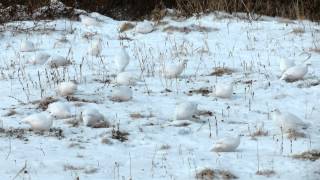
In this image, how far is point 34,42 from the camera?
9594 millimetres

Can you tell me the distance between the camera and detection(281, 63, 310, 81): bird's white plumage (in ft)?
22.1

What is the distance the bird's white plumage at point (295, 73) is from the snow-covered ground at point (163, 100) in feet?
0.28

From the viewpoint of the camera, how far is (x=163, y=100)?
6344mm

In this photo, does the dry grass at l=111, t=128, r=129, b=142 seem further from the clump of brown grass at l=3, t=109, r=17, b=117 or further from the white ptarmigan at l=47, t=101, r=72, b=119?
the clump of brown grass at l=3, t=109, r=17, b=117

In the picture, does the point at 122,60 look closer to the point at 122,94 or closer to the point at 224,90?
the point at 122,94

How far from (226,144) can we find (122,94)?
184 centimetres

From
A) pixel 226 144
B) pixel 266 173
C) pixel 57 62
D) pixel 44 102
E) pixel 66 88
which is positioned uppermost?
pixel 57 62

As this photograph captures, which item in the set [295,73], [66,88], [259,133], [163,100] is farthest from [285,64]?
[66,88]

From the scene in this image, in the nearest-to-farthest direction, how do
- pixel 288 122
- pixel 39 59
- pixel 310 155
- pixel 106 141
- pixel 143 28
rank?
pixel 310 155 → pixel 106 141 → pixel 288 122 → pixel 39 59 → pixel 143 28

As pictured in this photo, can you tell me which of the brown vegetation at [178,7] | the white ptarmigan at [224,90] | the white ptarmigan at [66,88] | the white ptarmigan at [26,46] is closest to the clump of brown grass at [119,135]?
the white ptarmigan at [66,88]

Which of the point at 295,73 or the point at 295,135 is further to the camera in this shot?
the point at 295,73

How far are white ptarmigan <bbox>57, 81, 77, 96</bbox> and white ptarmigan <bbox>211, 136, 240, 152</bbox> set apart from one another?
7.01ft

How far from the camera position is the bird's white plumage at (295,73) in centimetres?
672

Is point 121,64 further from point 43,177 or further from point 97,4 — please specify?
point 97,4
